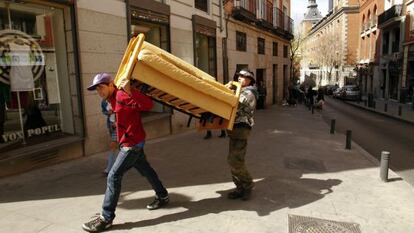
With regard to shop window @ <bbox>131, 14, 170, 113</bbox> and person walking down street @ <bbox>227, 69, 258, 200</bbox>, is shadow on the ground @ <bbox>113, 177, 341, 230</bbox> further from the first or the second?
shop window @ <bbox>131, 14, 170, 113</bbox>

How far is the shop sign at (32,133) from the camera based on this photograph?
6171mm

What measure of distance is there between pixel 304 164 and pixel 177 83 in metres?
3.91

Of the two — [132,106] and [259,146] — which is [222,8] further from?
[132,106]

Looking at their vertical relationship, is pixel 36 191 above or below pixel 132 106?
below

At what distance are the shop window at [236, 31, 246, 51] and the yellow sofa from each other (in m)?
12.5

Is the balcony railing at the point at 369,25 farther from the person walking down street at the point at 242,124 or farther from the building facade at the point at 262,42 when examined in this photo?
the person walking down street at the point at 242,124

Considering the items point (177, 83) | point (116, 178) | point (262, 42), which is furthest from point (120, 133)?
point (262, 42)

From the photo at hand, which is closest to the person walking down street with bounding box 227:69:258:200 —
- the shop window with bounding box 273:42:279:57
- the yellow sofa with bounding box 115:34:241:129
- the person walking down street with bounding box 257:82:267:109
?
the yellow sofa with bounding box 115:34:241:129

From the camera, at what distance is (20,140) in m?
6.36

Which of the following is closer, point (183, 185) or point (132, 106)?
point (132, 106)

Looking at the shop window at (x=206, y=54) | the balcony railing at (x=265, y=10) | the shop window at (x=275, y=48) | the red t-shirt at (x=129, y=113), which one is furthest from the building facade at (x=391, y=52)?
the red t-shirt at (x=129, y=113)

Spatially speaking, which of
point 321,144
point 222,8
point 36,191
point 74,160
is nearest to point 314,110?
point 222,8

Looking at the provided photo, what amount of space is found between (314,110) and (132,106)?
62.9 ft

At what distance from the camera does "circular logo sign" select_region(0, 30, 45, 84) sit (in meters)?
6.16
